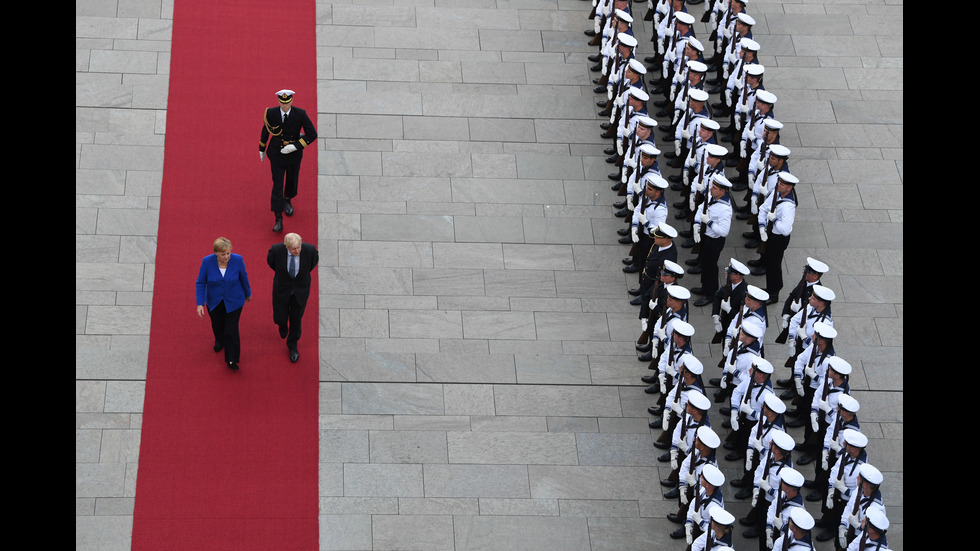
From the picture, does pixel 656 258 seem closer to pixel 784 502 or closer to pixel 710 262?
pixel 710 262

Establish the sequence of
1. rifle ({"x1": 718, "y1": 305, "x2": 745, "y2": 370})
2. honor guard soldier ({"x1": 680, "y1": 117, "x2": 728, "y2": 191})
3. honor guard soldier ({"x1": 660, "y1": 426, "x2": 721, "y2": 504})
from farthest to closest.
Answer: honor guard soldier ({"x1": 680, "y1": 117, "x2": 728, "y2": 191}) → rifle ({"x1": 718, "y1": 305, "x2": 745, "y2": 370}) → honor guard soldier ({"x1": 660, "y1": 426, "x2": 721, "y2": 504})

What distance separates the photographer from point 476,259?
13.7m

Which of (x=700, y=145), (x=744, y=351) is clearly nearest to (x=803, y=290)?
(x=744, y=351)

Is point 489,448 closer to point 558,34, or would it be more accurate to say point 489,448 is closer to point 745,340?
point 745,340

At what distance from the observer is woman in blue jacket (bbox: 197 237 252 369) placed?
1155 cm

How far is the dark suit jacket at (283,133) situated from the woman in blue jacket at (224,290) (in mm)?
1779

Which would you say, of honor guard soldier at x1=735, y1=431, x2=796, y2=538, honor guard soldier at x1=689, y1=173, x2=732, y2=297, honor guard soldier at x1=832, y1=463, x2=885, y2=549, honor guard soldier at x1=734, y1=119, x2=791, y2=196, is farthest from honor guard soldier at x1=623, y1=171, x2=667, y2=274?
honor guard soldier at x1=832, y1=463, x2=885, y2=549

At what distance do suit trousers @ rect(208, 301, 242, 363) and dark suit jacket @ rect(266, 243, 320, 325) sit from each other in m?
0.35

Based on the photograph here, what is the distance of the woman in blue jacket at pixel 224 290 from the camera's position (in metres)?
11.5

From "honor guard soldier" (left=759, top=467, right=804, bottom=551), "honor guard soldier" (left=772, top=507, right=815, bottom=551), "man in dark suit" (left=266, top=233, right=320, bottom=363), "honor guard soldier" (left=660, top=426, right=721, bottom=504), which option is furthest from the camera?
"man in dark suit" (left=266, top=233, right=320, bottom=363)

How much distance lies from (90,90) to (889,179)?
8731 mm

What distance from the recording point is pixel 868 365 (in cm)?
1316

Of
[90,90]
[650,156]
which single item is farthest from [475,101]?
[90,90]

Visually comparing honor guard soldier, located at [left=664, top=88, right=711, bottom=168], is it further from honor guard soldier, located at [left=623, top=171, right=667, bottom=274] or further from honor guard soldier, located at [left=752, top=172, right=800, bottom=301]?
honor guard soldier, located at [left=752, top=172, right=800, bottom=301]
